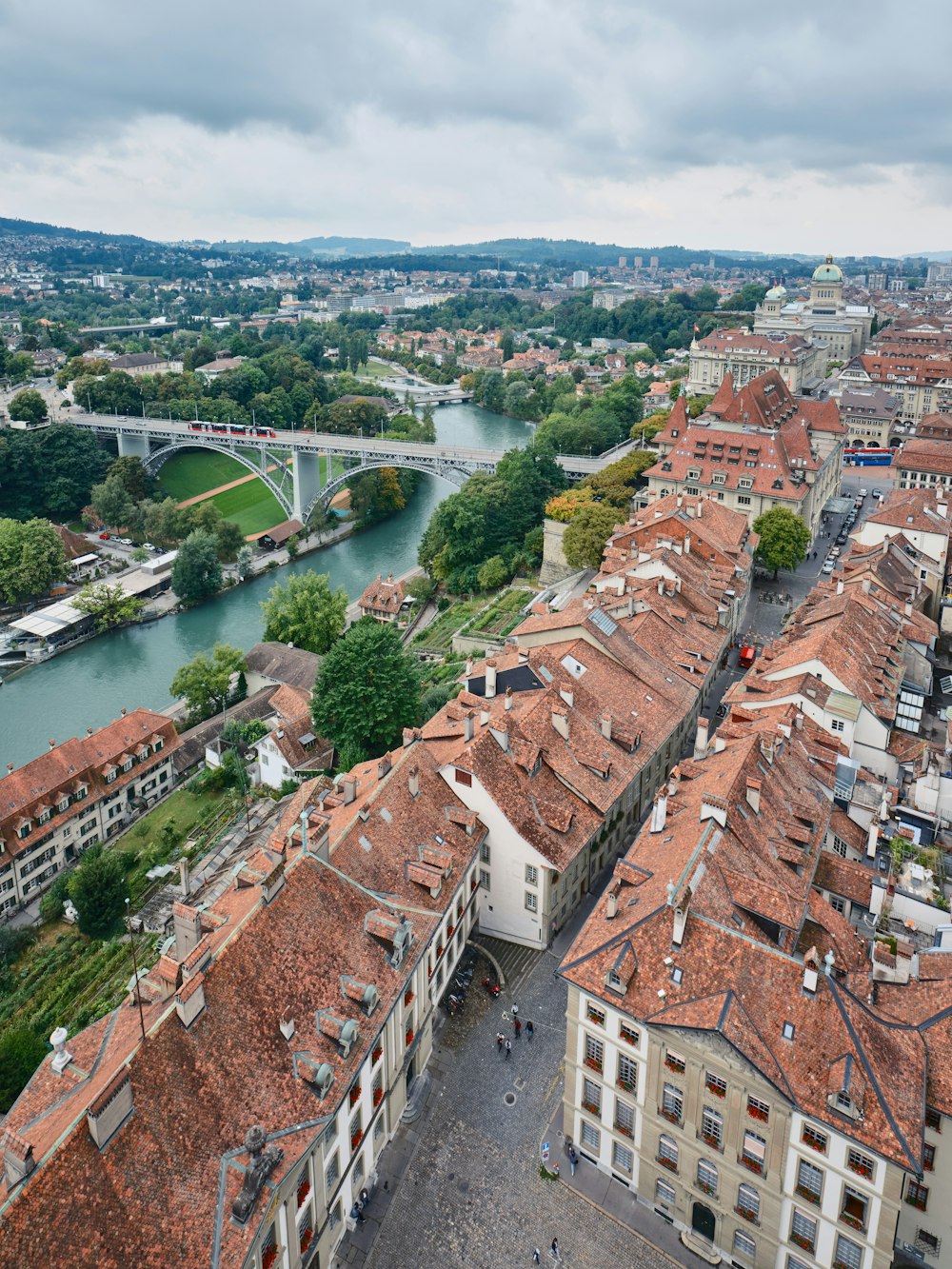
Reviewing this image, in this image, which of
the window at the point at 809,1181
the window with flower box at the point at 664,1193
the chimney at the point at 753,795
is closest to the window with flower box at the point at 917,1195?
the window at the point at 809,1181

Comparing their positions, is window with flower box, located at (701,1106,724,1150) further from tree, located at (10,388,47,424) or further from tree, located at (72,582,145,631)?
tree, located at (10,388,47,424)

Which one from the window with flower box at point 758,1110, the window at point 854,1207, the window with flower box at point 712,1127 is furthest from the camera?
the window with flower box at point 712,1127

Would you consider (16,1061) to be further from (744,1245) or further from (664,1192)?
(744,1245)

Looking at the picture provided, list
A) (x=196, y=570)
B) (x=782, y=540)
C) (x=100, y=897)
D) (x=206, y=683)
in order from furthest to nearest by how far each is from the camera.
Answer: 1. (x=196, y=570)
2. (x=782, y=540)
3. (x=206, y=683)
4. (x=100, y=897)

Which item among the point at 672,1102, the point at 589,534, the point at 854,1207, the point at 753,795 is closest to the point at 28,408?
the point at 589,534

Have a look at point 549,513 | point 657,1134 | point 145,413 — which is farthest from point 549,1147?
point 145,413

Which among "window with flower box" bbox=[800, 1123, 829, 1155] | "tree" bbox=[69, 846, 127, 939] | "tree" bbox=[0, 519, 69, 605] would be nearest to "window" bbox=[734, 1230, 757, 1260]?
"window with flower box" bbox=[800, 1123, 829, 1155]

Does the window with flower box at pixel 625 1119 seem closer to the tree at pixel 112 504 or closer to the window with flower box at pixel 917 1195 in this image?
the window with flower box at pixel 917 1195
